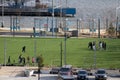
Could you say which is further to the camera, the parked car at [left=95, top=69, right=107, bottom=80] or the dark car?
the dark car

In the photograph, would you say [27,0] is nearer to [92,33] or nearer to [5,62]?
[92,33]

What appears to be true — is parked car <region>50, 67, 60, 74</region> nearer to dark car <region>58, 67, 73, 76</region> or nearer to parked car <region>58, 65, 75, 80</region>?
parked car <region>58, 65, 75, 80</region>

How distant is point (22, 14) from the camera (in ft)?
335

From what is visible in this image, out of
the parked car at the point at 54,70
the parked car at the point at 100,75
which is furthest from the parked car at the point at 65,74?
the parked car at the point at 100,75

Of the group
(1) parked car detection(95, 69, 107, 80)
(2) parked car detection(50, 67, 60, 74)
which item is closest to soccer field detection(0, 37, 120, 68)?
(2) parked car detection(50, 67, 60, 74)

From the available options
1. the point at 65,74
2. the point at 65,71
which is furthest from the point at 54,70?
the point at 65,74

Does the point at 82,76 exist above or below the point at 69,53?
below

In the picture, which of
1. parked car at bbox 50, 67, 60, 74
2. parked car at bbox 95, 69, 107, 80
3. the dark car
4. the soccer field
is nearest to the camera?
parked car at bbox 95, 69, 107, 80

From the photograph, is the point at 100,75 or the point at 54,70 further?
the point at 54,70

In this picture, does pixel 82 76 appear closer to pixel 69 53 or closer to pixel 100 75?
pixel 100 75

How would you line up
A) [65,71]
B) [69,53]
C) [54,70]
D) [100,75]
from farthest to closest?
[69,53] → [54,70] → [65,71] → [100,75]

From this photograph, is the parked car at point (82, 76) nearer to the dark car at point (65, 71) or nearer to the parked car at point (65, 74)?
the parked car at point (65, 74)

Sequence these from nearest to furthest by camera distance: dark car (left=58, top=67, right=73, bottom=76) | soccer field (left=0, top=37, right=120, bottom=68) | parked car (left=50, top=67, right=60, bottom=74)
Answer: dark car (left=58, top=67, right=73, bottom=76) < parked car (left=50, top=67, right=60, bottom=74) < soccer field (left=0, top=37, right=120, bottom=68)

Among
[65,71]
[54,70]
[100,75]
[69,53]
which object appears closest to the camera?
[100,75]
